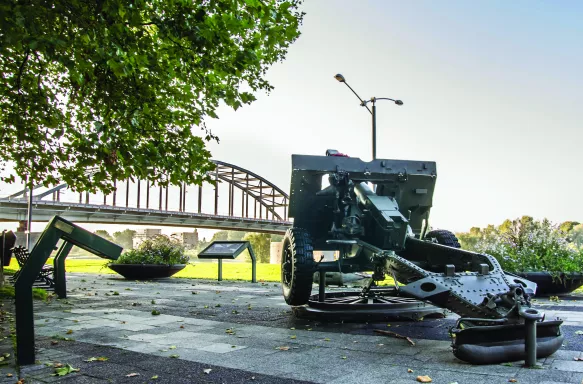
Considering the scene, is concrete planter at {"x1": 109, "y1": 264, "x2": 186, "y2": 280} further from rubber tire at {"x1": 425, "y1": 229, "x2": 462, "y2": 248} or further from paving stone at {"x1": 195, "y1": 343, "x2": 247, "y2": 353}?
paving stone at {"x1": 195, "y1": 343, "x2": 247, "y2": 353}

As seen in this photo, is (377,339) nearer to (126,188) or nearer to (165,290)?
(165,290)

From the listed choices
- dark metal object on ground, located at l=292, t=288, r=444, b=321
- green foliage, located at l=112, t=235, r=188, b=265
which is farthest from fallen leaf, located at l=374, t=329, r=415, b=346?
green foliage, located at l=112, t=235, r=188, b=265

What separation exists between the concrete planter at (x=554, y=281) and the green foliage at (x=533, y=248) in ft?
0.40

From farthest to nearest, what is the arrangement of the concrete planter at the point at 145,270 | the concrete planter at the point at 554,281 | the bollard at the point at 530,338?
the concrete planter at the point at 145,270 → the concrete planter at the point at 554,281 → the bollard at the point at 530,338

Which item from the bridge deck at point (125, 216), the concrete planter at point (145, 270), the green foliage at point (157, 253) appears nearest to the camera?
the concrete planter at point (145, 270)

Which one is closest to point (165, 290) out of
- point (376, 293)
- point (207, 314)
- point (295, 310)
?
point (207, 314)

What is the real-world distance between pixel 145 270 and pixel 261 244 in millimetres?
56650

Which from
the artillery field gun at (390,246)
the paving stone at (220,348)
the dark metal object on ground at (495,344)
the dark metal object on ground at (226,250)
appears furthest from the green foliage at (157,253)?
the dark metal object on ground at (495,344)

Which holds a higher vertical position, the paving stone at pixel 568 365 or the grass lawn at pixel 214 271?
the paving stone at pixel 568 365

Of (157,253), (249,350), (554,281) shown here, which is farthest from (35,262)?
(157,253)

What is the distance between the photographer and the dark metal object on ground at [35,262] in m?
4.09

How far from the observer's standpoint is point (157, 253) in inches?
597

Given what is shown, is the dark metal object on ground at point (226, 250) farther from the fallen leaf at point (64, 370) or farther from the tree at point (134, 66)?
the fallen leaf at point (64, 370)

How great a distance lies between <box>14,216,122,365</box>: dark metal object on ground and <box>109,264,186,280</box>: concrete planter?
965 centimetres
